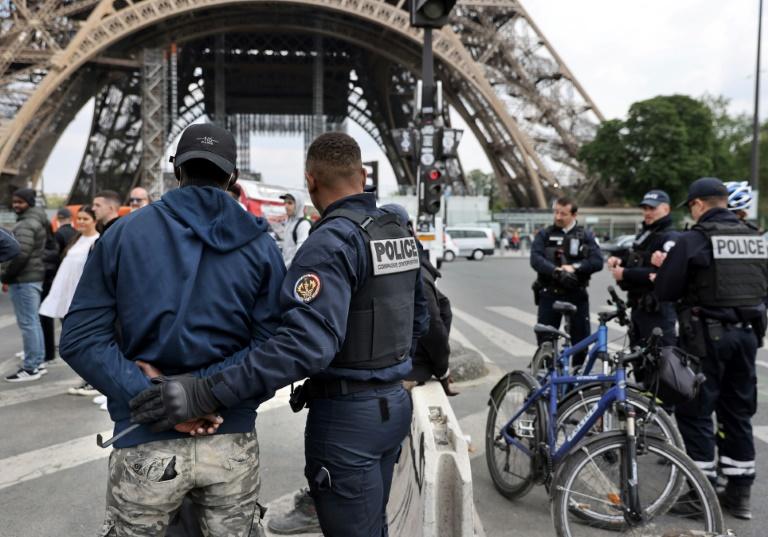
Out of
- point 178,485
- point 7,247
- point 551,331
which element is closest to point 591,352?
point 551,331

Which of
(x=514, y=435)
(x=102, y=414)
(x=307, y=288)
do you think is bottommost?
(x=102, y=414)

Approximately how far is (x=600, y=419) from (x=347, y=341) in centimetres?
169

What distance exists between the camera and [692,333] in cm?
350

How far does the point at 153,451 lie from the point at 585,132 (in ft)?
112

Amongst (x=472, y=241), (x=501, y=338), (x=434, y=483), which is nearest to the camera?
(x=434, y=483)

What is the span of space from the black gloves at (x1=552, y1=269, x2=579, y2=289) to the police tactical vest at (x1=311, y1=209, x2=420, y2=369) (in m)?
3.45

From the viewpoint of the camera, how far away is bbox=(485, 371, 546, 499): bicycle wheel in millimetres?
3350

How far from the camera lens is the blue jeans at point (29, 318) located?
5.93 meters

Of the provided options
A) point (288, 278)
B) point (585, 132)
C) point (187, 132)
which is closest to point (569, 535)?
point (288, 278)

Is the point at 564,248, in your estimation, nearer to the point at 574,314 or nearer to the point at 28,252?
the point at 574,314

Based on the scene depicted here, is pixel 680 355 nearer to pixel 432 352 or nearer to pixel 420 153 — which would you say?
Answer: pixel 432 352

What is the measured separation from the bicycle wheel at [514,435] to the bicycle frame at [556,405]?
28 mm

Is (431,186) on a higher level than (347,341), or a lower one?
higher

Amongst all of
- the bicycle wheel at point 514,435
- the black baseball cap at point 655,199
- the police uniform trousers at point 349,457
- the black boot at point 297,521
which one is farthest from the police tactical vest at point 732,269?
the black boot at point 297,521
